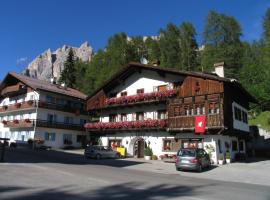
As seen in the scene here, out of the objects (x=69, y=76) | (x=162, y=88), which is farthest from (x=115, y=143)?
(x=69, y=76)

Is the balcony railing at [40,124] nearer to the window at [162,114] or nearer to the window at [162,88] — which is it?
the window at [162,114]

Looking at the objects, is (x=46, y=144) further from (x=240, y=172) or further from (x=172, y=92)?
(x=240, y=172)

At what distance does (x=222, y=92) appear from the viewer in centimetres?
3109

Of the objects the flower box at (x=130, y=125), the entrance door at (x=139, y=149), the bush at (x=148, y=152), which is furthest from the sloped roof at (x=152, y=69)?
the bush at (x=148, y=152)

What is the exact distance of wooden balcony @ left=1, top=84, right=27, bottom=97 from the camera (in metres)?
52.5

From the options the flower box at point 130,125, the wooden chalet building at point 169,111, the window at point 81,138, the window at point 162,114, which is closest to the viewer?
the wooden chalet building at point 169,111

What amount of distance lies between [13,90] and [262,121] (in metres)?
39.0

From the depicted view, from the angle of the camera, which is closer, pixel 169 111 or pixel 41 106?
pixel 169 111

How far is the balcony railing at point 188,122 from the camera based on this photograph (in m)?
30.7

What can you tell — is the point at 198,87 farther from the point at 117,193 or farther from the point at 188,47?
the point at 188,47

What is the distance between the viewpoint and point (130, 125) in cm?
3738

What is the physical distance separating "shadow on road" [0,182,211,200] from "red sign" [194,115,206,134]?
16.8 metres

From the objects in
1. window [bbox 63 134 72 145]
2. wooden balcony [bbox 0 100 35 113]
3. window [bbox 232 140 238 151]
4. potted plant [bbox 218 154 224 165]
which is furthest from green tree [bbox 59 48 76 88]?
potted plant [bbox 218 154 224 165]

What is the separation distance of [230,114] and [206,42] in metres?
31.9
